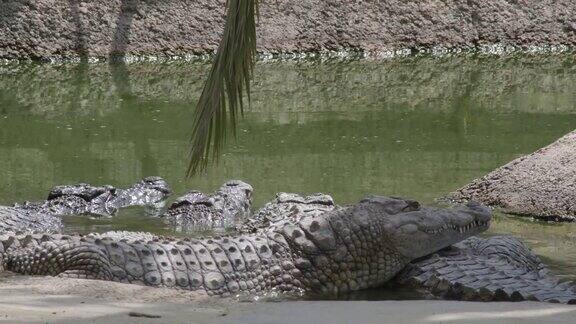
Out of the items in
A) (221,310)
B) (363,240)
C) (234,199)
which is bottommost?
(221,310)

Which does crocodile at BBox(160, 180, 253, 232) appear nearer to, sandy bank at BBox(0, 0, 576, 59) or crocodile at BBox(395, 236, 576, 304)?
crocodile at BBox(395, 236, 576, 304)

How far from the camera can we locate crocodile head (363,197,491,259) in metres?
6.55

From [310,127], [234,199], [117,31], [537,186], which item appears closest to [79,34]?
[117,31]

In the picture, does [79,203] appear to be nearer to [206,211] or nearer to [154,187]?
[154,187]

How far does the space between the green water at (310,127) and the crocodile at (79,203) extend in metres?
0.15

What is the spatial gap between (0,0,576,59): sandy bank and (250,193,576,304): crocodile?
971 centimetres

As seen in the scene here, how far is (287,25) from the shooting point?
16750 millimetres

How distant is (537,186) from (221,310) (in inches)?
152

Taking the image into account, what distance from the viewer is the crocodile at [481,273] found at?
232 inches

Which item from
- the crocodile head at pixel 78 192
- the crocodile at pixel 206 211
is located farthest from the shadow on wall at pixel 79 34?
the crocodile at pixel 206 211

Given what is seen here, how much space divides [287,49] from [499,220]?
29.7 ft

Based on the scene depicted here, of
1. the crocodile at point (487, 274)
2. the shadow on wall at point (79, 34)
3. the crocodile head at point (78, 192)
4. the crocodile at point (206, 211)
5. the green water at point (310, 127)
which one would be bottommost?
the crocodile at point (487, 274)

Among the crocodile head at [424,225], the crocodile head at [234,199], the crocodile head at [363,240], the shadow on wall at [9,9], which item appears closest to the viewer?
the crocodile head at [363,240]

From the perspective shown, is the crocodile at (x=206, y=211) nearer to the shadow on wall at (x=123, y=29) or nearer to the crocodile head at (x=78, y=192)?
the crocodile head at (x=78, y=192)
